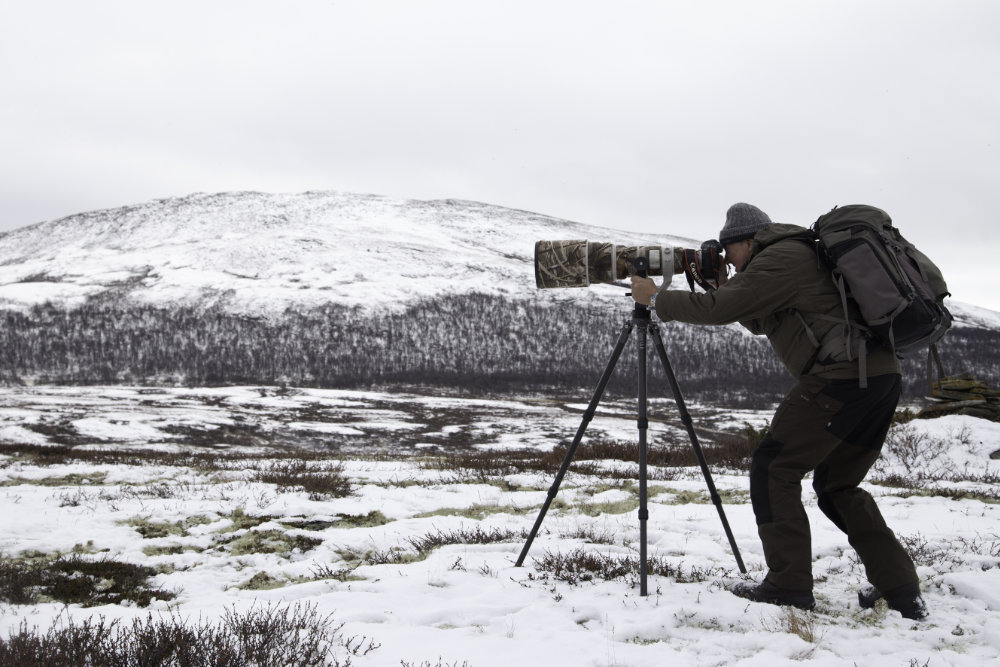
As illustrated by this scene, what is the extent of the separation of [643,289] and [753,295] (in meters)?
0.78

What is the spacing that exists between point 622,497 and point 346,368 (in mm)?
93585

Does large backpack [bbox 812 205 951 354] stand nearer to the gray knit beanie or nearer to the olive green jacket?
the olive green jacket

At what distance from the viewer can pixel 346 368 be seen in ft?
325

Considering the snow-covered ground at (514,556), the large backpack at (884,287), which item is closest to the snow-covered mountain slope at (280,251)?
the snow-covered ground at (514,556)

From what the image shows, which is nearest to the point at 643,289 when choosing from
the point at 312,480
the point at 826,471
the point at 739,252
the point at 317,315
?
the point at 739,252

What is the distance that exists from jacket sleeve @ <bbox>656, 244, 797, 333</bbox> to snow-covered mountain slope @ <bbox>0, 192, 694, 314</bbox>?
11854cm

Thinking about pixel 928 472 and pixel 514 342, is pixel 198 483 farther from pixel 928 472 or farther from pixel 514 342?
pixel 514 342

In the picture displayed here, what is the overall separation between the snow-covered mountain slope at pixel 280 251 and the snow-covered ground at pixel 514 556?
113 m

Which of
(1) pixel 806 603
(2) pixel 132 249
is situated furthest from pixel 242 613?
(2) pixel 132 249

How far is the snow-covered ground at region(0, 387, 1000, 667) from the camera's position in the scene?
3.85 meters

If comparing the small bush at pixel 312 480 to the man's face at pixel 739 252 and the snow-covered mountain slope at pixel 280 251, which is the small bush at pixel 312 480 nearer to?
the man's face at pixel 739 252

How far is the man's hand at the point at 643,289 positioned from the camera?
15.1 ft

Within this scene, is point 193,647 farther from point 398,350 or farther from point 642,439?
point 398,350

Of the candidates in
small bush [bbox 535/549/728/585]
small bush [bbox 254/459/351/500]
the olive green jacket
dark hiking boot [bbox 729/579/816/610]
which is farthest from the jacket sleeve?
small bush [bbox 254/459/351/500]
